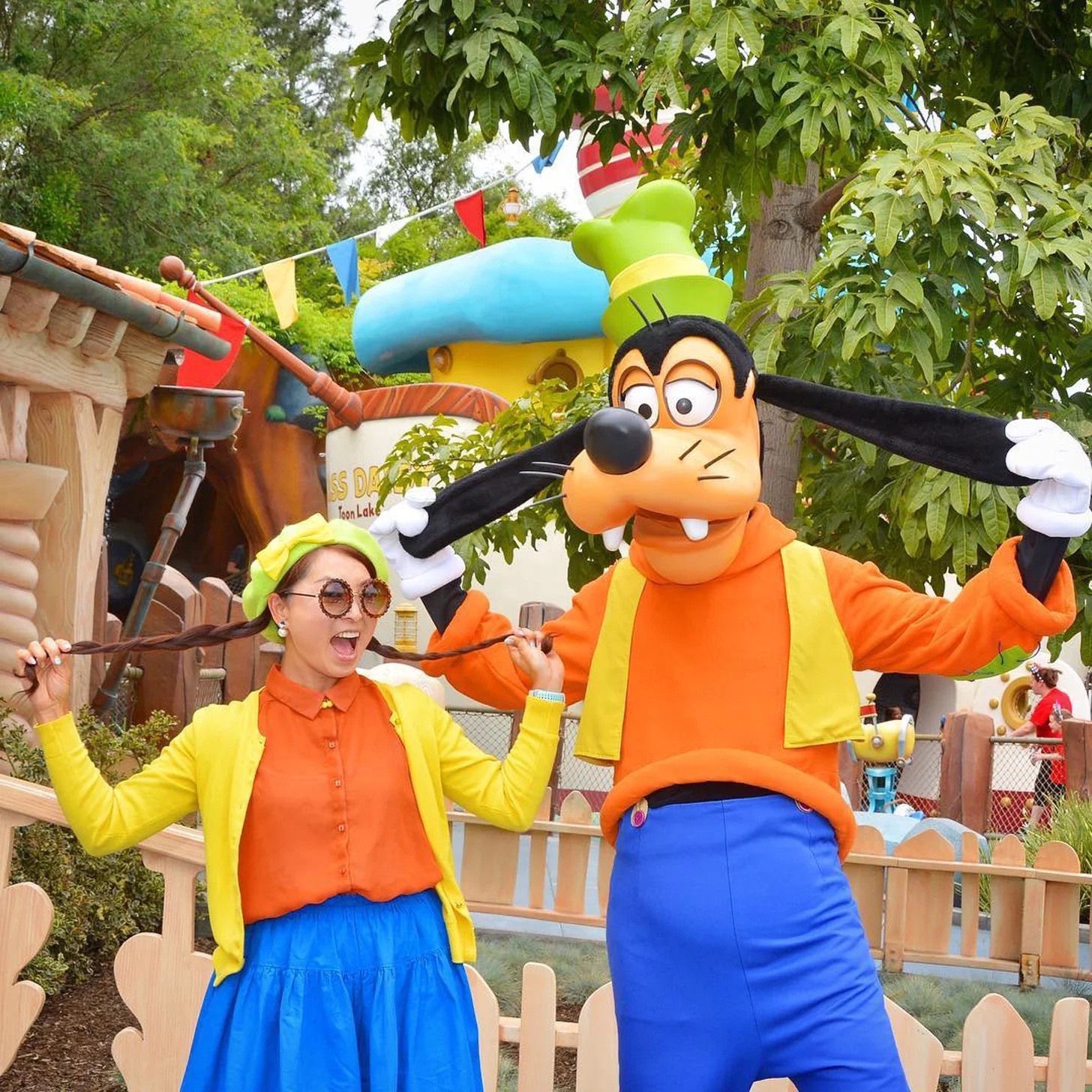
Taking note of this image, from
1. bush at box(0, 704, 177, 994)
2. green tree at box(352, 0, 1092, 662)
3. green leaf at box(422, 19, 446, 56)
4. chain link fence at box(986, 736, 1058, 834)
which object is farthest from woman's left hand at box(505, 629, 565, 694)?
chain link fence at box(986, 736, 1058, 834)

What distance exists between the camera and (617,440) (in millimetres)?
2123

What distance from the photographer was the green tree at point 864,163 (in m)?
3.07

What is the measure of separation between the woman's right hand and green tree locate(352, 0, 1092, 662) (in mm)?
Answer: 1754

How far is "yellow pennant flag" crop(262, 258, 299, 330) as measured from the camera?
10961mm

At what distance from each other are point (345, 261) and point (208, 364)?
1470 mm

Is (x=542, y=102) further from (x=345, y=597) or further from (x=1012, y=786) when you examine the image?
(x=1012, y=786)

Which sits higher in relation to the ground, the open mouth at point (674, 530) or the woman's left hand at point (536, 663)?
the open mouth at point (674, 530)

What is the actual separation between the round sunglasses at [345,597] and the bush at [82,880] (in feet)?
6.68

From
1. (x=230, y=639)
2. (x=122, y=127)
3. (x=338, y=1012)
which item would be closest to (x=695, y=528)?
(x=230, y=639)

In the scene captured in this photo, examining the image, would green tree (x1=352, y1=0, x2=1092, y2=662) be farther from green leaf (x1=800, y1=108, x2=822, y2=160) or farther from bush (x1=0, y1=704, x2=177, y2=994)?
bush (x1=0, y1=704, x2=177, y2=994)

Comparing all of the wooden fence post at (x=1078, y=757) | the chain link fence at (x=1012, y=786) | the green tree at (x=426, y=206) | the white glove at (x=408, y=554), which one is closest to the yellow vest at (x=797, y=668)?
the white glove at (x=408, y=554)

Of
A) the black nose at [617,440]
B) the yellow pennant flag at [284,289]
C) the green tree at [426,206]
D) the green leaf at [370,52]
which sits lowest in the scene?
the black nose at [617,440]

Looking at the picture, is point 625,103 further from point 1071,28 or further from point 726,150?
point 1071,28

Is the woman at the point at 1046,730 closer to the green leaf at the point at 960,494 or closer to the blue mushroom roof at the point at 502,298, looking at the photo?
the blue mushroom roof at the point at 502,298
